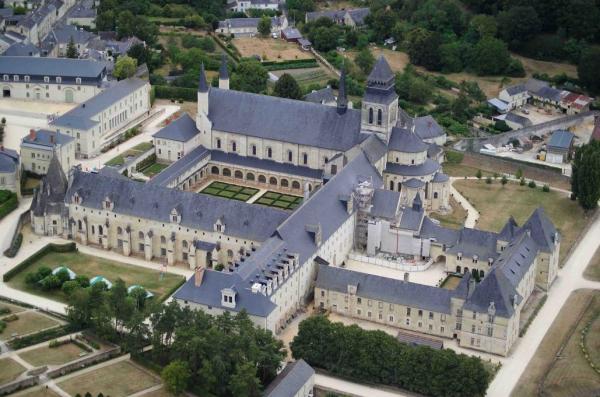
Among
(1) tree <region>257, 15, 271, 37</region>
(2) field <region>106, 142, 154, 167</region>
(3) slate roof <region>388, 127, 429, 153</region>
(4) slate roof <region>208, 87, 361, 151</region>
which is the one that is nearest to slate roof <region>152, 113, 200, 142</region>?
(4) slate roof <region>208, 87, 361, 151</region>

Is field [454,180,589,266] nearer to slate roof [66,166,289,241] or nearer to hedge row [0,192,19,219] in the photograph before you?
slate roof [66,166,289,241]

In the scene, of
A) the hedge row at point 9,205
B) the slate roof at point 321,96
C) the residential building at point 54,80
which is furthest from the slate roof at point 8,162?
the slate roof at point 321,96

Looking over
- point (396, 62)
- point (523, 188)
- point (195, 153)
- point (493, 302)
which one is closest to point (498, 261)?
point (493, 302)

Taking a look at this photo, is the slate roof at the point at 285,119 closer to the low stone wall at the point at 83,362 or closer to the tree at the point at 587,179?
the tree at the point at 587,179

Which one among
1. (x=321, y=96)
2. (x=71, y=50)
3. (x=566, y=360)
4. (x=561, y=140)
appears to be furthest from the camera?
(x=71, y=50)

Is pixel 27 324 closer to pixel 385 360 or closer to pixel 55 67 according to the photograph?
pixel 385 360

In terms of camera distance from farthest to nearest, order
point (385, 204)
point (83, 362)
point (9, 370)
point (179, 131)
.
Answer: point (179, 131) → point (385, 204) → point (83, 362) → point (9, 370)

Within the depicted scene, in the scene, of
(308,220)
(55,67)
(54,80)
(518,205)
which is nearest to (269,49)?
(55,67)
